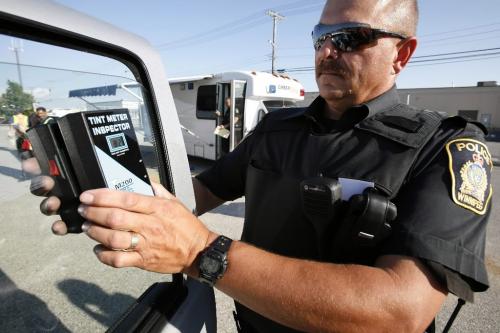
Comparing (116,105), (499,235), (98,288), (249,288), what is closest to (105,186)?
(116,105)

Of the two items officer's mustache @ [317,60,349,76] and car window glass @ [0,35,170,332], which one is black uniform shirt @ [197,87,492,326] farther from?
car window glass @ [0,35,170,332]

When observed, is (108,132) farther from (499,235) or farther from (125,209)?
(499,235)

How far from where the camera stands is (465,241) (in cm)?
85

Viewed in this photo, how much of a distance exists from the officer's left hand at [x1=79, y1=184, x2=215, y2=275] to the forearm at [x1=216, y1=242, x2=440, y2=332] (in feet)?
0.41

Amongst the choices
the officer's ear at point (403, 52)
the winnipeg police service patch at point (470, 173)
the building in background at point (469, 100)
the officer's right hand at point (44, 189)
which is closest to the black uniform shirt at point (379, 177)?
the winnipeg police service patch at point (470, 173)

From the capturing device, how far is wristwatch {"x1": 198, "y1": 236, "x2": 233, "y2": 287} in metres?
0.80

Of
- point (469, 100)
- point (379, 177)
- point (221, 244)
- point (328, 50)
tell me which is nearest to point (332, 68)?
point (328, 50)

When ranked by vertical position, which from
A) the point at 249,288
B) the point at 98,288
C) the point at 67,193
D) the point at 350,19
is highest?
the point at 350,19

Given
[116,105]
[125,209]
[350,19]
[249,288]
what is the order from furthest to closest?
1. [350,19]
2. [116,105]
3. [249,288]
4. [125,209]

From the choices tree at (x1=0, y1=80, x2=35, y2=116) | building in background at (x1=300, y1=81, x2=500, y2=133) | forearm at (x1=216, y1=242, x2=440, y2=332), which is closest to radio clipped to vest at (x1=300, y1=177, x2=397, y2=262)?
forearm at (x1=216, y1=242, x2=440, y2=332)

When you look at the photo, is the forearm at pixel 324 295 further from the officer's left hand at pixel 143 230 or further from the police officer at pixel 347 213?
the officer's left hand at pixel 143 230

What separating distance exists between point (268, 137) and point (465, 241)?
866 mm

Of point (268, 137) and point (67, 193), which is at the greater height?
point (67, 193)

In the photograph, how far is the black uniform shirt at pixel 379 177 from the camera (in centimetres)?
85
